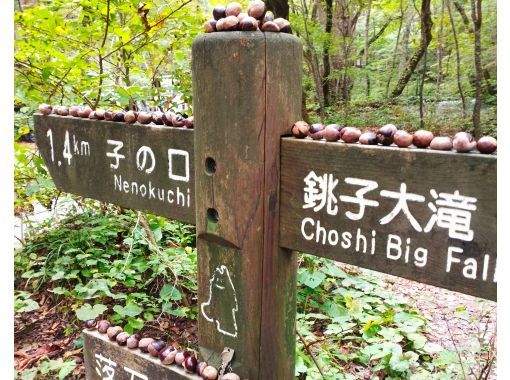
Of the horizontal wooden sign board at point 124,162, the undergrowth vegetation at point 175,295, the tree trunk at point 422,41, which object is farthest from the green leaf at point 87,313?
the tree trunk at point 422,41

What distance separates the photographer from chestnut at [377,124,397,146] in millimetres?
855

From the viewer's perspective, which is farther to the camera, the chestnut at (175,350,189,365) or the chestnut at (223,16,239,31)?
the chestnut at (175,350,189,365)

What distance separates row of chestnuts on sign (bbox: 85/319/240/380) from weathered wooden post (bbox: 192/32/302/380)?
0.20 ft

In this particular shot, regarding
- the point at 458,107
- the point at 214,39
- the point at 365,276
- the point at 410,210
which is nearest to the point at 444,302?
the point at 365,276

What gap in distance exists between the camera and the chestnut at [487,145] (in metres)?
0.75

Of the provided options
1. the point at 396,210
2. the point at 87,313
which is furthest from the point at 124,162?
the point at 87,313

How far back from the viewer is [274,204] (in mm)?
990

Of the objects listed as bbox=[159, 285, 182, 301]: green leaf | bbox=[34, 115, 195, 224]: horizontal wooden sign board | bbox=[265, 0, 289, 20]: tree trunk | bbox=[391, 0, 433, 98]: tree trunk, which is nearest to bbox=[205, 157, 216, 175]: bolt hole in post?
bbox=[34, 115, 195, 224]: horizontal wooden sign board

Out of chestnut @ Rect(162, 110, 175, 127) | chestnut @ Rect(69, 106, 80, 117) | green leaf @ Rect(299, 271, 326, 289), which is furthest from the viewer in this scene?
green leaf @ Rect(299, 271, 326, 289)

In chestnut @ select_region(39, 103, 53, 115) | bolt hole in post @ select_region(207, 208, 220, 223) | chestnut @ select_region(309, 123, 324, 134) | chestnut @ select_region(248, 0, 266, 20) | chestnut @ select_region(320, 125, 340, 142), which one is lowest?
bolt hole in post @ select_region(207, 208, 220, 223)

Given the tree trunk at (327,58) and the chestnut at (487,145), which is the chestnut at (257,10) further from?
the tree trunk at (327,58)

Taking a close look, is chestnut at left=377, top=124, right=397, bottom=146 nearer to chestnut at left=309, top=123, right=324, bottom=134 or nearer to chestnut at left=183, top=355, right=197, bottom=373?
chestnut at left=309, top=123, right=324, bottom=134

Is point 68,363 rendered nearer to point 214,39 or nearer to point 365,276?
point 214,39

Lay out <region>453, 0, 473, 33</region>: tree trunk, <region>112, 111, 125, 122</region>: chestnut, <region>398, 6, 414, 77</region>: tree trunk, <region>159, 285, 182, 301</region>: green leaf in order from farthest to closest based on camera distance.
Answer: <region>398, 6, 414, 77</region>: tree trunk
<region>453, 0, 473, 33</region>: tree trunk
<region>159, 285, 182, 301</region>: green leaf
<region>112, 111, 125, 122</region>: chestnut
